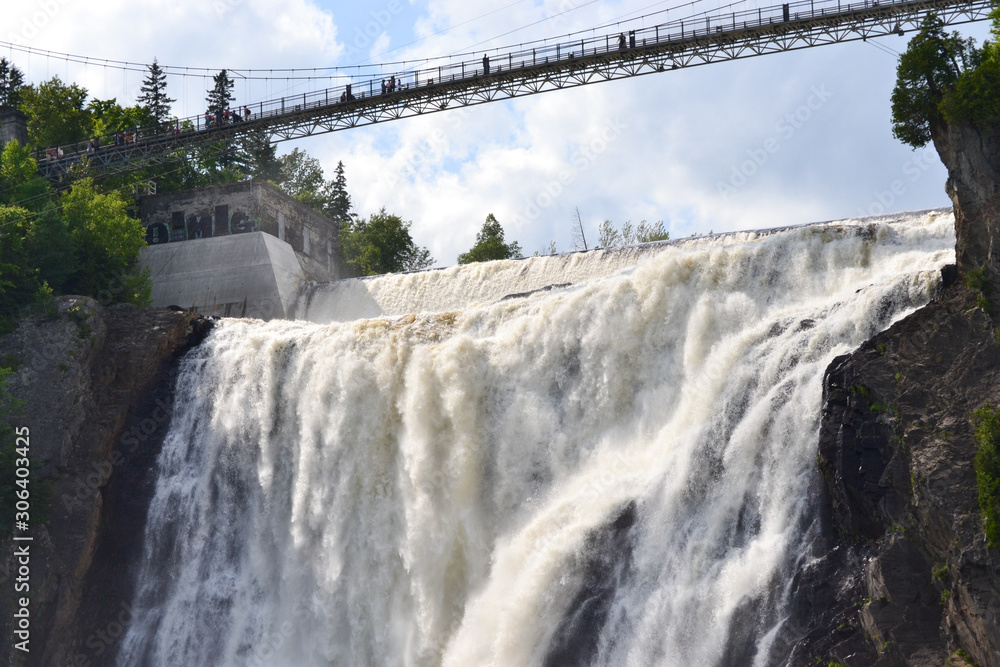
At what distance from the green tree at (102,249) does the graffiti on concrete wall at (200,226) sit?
16.3 feet

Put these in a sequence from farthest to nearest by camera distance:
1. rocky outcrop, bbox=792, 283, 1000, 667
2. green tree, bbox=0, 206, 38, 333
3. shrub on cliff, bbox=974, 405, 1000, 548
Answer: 1. green tree, bbox=0, 206, 38, 333
2. rocky outcrop, bbox=792, 283, 1000, 667
3. shrub on cliff, bbox=974, 405, 1000, 548

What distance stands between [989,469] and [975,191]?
689cm

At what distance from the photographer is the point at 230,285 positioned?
162ft

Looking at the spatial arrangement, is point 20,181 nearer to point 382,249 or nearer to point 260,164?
point 382,249

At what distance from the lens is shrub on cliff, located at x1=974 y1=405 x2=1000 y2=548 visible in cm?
1852

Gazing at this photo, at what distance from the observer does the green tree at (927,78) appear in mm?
24125

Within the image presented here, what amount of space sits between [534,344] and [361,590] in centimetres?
839

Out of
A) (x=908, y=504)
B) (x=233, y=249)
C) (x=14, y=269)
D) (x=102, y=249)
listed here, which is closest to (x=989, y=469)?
(x=908, y=504)

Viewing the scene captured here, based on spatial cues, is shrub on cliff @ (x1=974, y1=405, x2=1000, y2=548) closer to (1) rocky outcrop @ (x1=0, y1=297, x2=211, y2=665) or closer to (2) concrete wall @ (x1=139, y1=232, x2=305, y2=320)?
(1) rocky outcrop @ (x1=0, y1=297, x2=211, y2=665)

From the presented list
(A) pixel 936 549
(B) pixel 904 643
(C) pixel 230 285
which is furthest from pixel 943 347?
(C) pixel 230 285

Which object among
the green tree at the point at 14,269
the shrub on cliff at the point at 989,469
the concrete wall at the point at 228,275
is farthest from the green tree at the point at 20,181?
the shrub on cliff at the point at 989,469

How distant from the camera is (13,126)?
56.7 metres

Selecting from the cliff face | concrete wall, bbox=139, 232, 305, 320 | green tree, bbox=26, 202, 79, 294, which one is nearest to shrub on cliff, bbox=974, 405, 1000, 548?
the cliff face

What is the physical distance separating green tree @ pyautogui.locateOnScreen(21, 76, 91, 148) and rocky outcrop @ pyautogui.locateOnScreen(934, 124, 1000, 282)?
50.1m
